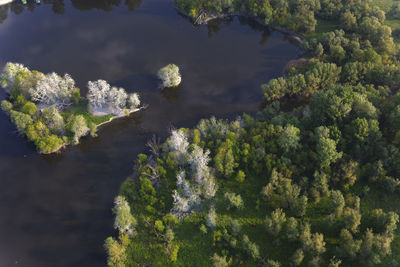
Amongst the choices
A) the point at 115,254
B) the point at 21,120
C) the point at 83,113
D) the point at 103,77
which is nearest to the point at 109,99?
the point at 83,113

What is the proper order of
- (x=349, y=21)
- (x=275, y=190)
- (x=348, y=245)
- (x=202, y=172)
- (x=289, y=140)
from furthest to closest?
1. (x=349, y=21)
2. (x=289, y=140)
3. (x=275, y=190)
4. (x=202, y=172)
5. (x=348, y=245)

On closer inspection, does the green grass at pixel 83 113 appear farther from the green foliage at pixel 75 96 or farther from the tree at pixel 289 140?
the tree at pixel 289 140

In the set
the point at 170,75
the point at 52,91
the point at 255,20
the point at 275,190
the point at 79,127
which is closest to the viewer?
the point at 275,190

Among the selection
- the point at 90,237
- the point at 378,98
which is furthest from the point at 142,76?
the point at 378,98

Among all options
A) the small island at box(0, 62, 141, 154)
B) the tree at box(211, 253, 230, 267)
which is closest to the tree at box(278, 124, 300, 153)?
the tree at box(211, 253, 230, 267)

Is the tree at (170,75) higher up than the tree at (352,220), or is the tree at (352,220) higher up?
the tree at (170,75)

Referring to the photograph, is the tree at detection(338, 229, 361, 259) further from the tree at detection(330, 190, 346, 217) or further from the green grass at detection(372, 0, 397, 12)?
the green grass at detection(372, 0, 397, 12)

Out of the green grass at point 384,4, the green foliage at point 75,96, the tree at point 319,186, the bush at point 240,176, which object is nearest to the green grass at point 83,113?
the green foliage at point 75,96

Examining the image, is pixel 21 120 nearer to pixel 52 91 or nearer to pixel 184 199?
pixel 52 91
